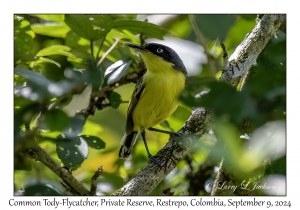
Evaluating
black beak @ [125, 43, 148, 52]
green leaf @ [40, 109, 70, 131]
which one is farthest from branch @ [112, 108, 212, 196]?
green leaf @ [40, 109, 70, 131]

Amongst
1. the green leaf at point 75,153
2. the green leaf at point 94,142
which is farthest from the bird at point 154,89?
the green leaf at point 75,153

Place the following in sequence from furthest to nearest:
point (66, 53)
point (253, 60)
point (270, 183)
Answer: point (66, 53), point (253, 60), point (270, 183)

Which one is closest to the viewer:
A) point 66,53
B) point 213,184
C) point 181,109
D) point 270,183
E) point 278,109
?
point 278,109

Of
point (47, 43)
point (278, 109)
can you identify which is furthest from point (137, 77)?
point (278, 109)

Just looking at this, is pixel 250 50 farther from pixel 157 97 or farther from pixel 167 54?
pixel 167 54

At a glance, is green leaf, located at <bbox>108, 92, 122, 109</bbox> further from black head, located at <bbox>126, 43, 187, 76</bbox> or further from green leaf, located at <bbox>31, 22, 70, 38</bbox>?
green leaf, located at <bbox>31, 22, 70, 38</bbox>

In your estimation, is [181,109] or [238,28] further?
[238,28]

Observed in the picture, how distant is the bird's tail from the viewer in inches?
211

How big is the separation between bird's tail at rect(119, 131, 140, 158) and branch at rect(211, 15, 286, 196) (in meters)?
1.45

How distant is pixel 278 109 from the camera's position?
1.75 meters

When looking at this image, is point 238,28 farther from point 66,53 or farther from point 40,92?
point 40,92

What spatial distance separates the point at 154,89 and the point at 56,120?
3435 mm

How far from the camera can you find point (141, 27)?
4270mm
